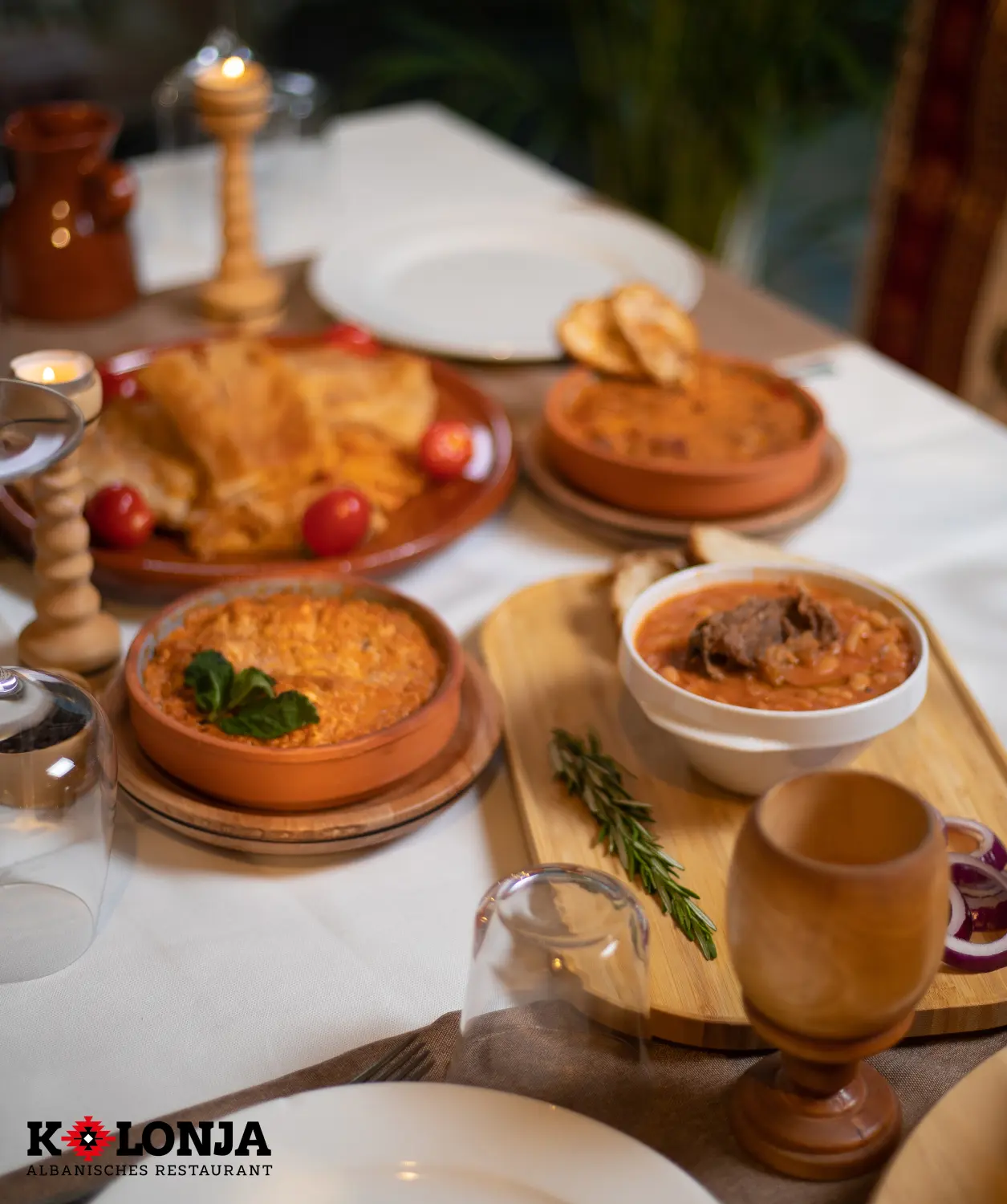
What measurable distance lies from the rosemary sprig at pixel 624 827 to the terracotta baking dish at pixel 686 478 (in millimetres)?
566

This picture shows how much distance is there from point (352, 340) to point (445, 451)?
0.45m

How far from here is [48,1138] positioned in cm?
120

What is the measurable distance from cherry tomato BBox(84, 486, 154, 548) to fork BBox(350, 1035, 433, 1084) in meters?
0.97

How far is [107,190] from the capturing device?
2605 millimetres

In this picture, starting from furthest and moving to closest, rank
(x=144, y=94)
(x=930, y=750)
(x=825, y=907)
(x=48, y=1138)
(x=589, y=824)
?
(x=144, y=94)
(x=930, y=750)
(x=589, y=824)
(x=48, y=1138)
(x=825, y=907)

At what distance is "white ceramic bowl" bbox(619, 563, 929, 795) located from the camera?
1.45 m

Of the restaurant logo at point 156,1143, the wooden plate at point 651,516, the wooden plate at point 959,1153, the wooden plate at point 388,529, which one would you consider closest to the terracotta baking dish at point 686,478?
the wooden plate at point 651,516

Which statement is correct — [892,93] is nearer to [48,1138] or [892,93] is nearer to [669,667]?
[669,667]

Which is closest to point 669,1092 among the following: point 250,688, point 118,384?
point 250,688

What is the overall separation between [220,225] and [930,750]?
6.12 feet

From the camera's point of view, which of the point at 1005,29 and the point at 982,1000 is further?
the point at 1005,29

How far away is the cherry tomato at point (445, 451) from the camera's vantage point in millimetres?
2188

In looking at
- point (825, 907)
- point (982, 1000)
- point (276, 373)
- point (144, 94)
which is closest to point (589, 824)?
point (982, 1000)

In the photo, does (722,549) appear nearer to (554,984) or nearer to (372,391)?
(372,391)
